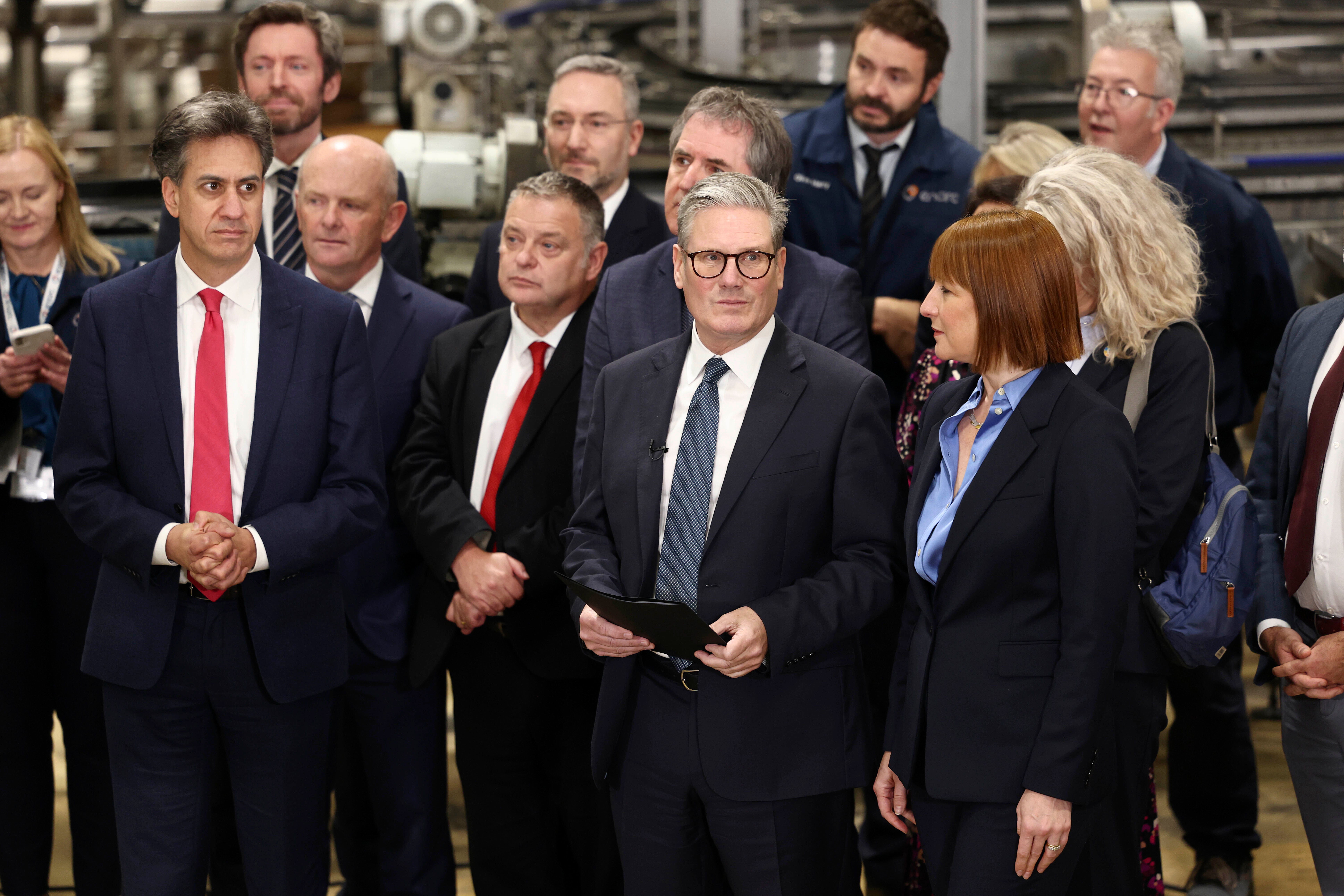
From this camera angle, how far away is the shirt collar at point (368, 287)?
11.0 ft

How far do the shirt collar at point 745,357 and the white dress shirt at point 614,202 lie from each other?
1.16 metres

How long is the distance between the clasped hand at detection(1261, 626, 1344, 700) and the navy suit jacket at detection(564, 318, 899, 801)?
76 centimetres

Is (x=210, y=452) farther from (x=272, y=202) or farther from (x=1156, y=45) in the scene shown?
(x=1156, y=45)

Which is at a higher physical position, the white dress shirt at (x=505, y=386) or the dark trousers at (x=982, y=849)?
the white dress shirt at (x=505, y=386)

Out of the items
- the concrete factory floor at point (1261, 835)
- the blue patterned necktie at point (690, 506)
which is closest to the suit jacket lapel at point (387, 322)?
the blue patterned necktie at point (690, 506)

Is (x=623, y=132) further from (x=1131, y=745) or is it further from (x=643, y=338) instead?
(x=1131, y=745)

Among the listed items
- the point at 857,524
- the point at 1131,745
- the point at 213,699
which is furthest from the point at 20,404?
the point at 1131,745

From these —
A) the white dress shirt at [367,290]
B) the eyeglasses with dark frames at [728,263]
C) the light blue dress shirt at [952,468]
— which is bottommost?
the light blue dress shirt at [952,468]

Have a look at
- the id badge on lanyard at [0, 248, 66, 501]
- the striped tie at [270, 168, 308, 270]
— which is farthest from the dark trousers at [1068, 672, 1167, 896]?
the id badge on lanyard at [0, 248, 66, 501]

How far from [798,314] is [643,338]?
1.10 feet

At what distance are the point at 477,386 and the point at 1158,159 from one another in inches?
82.5

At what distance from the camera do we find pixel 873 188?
3.91 metres

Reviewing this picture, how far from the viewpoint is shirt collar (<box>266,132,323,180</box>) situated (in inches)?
148

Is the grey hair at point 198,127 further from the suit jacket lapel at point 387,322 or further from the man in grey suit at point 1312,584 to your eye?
the man in grey suit at point 1312,584
